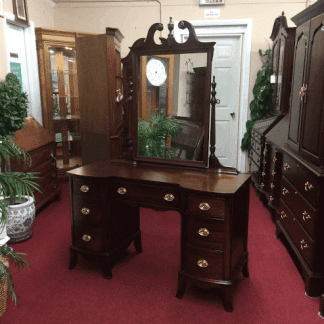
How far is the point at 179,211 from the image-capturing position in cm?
231

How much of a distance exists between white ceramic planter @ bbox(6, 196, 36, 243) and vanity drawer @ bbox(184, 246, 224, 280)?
67.6 inches

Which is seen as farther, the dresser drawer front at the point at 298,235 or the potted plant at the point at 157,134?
the potted plant at the point at 157,134

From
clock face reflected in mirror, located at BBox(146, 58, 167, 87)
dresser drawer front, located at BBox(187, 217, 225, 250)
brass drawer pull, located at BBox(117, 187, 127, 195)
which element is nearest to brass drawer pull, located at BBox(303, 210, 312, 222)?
dresser drawer front, located at BBox(187, 217, 225, 250)

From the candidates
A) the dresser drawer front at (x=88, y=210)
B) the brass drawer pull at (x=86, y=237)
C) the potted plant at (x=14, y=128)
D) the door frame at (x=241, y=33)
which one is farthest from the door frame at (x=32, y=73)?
the brass drawer pull at (x=86, y=237)

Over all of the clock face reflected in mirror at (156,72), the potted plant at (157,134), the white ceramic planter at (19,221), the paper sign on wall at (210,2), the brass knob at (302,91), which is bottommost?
the white ceramic planter at (19,221)

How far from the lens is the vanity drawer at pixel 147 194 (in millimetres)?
2314

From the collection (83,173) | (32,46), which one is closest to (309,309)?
(83,173)

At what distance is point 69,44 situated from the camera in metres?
4.88

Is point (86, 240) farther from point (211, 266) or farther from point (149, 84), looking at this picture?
point (149, 84)

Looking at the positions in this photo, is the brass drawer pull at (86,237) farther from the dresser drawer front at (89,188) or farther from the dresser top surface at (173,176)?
the dresser top surface at (173,176)

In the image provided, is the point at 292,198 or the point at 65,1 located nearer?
the point at 292,198

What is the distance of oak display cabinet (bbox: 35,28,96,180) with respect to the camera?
4707 millimetres

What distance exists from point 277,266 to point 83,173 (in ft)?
5.76

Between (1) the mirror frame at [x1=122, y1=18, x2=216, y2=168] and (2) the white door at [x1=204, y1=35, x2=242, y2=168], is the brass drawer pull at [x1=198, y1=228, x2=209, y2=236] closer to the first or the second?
(1) the mirror frame at [x1=122, y1=18, x2=216, y2=168]
